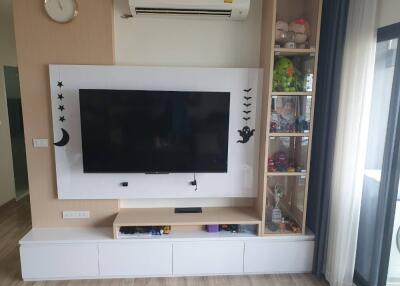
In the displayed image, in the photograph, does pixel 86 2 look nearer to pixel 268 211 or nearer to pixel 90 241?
pixel 90 241

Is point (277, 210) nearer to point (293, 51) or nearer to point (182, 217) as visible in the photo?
point (182, 217)

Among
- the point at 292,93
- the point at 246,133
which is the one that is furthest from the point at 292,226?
the point at 292,93

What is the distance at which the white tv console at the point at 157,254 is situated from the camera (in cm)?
243

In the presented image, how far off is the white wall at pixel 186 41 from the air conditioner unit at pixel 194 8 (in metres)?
0.11

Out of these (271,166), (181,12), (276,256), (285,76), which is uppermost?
(181,12)

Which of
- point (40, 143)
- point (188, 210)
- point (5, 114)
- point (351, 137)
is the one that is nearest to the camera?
point (351, 137)

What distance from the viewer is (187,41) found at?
8.46ft

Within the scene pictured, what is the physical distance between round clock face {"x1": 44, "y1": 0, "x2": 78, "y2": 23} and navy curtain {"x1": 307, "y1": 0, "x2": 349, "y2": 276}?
6.89ft

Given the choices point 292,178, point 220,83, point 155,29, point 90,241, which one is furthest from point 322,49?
point 90,241

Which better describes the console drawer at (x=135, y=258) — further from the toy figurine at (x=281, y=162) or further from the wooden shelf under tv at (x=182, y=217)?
the toy figurine at (x=281, y=162)

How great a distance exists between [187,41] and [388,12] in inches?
60.4

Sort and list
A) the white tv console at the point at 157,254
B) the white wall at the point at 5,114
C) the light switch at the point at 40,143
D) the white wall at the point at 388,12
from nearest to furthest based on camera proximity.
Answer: the white wall at the point at 388,12
the white tv console at the point at 157,254
the light switch at the point at 40,143
the white wall at the point at 5,114

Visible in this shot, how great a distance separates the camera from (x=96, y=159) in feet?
8.14

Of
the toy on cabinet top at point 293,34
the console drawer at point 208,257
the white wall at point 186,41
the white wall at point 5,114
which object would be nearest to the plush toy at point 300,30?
the toy on cabinet top at point 293,34
